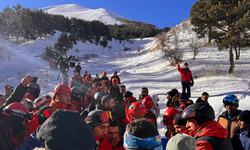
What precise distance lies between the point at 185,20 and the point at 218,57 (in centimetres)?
1711

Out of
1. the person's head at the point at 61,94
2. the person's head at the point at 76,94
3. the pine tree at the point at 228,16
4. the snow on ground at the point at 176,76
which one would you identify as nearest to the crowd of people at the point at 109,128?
the person's head at the point at 61,94

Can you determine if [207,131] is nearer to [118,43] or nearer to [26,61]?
[26,61]

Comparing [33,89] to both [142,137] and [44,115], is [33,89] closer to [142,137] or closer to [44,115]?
[44,115]

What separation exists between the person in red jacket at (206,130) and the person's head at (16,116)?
2717 mm

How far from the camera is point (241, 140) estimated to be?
2.45m

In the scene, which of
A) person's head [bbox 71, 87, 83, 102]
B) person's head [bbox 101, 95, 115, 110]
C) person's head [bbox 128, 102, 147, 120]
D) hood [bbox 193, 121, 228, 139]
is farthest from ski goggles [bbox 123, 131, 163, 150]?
person's head [bbox 71, 87, 83, 102]

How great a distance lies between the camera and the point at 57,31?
113 feet

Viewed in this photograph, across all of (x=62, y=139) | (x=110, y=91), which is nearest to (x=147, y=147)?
(x=62, y=139)

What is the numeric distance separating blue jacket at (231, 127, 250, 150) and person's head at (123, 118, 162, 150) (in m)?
1.89

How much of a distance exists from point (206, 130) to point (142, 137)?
0.88 metres

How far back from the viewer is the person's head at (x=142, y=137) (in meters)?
1.42

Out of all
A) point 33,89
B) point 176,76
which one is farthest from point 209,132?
point 176,76

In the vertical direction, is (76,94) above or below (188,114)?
below

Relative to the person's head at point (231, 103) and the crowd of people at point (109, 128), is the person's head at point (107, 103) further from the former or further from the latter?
the person's head at point (231, 103)
